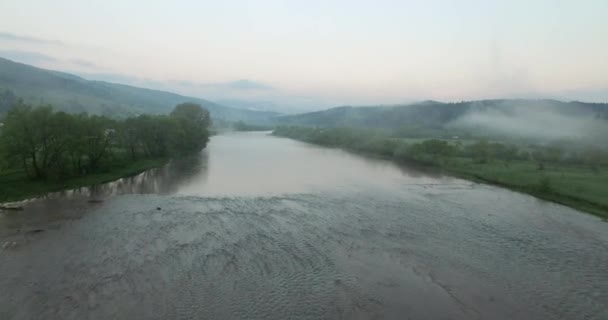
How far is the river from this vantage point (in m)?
10.6

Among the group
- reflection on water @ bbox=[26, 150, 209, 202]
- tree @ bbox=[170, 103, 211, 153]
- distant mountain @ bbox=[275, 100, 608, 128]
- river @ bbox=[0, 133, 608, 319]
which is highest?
distant mountain @ bbox=[275, 100, 608, 128]

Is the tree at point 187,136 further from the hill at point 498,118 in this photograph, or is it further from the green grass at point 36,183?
the hill at point 498,118

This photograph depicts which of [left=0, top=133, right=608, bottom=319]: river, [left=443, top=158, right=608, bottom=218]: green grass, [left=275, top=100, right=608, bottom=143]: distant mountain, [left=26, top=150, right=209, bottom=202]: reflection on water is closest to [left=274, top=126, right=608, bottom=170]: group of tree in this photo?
[left=443, top=158, right=608, bottom=218]: green grass

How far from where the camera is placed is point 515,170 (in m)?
35.9

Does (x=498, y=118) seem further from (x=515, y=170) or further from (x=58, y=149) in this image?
(x=58, y=149)

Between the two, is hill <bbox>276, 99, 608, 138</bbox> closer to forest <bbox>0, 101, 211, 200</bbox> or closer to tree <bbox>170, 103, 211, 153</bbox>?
tree <bbox>170, 103, 211, 153</bbox>

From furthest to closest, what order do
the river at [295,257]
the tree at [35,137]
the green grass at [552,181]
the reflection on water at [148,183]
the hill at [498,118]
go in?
the hill at [498,118]
the green grass at [552,181]
the reflection on water at [148,183]
the tree at [35,137]
the river at [295,257]

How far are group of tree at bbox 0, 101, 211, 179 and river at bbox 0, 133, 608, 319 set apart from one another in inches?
133

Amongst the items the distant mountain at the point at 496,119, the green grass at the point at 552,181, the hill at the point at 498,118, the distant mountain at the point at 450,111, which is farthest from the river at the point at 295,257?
the distant mountain at the point at 450,111

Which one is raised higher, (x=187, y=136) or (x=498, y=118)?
(x=498, y=118)

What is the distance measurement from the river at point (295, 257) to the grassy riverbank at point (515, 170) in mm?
2738

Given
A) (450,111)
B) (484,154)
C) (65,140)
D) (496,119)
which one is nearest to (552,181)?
(484,154)

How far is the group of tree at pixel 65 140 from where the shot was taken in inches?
849

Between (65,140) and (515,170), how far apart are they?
38139mm
